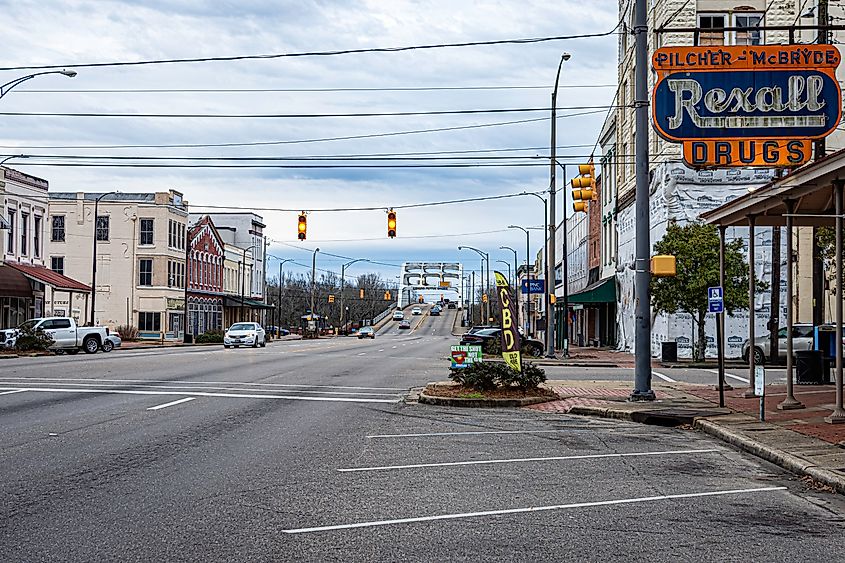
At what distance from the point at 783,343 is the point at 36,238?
40124 millimetres

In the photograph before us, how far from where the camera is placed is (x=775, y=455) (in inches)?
473

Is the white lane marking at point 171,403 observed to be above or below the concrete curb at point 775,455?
above

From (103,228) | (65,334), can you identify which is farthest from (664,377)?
(103,228)

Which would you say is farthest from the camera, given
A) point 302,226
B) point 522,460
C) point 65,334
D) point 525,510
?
point 65,334

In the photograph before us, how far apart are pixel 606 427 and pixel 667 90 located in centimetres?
720

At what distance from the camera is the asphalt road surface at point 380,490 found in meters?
7.33

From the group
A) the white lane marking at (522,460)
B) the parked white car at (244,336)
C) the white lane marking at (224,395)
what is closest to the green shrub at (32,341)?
the parked white car at (244,336)

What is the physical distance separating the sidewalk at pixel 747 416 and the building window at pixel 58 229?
5986 centimetres

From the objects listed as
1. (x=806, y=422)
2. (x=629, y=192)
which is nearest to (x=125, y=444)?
(x=806, y=422)

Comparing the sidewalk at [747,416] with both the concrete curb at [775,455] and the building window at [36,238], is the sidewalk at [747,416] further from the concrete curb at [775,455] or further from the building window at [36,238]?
the building window at [36,238]

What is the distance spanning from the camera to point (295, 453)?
1216 cm

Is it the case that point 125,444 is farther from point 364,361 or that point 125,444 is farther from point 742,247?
point 742,247

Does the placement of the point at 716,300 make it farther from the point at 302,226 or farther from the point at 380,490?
the point at 302,226

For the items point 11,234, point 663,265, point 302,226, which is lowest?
point 663,265
